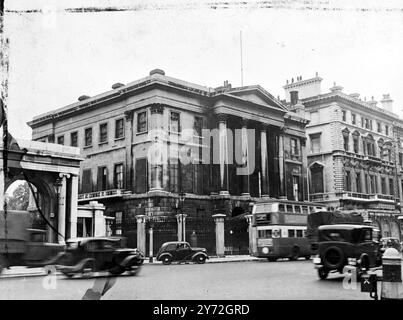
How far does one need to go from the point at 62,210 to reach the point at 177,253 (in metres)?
3.10

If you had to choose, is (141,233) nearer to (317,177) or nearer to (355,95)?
(355,95)

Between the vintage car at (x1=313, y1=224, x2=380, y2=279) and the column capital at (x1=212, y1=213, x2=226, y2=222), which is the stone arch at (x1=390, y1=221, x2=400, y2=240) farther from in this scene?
the column capital at (x1=212, y1=213, x2=226, y2=222)

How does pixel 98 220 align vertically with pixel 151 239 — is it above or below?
above

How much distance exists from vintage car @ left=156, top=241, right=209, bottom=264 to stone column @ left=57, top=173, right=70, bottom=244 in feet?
7.73

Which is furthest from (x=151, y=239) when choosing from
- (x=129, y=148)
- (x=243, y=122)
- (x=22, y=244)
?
(x=243, y=122)

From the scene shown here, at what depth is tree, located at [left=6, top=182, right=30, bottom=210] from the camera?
1025cm

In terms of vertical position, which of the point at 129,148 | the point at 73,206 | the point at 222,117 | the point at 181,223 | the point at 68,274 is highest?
the point at 222,117

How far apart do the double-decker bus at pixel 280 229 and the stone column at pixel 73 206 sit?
20.0 feet

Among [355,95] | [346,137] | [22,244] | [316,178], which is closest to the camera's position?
[22,244]

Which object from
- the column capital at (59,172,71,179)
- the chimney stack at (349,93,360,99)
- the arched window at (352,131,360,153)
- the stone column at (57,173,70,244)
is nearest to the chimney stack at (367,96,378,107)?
the chimney stack at (349,93,360,99)

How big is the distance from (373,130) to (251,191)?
3968 mm

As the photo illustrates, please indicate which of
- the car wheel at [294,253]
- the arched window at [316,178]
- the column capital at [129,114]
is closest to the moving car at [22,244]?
the column capital at [129,114]

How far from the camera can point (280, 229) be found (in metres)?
20.1
